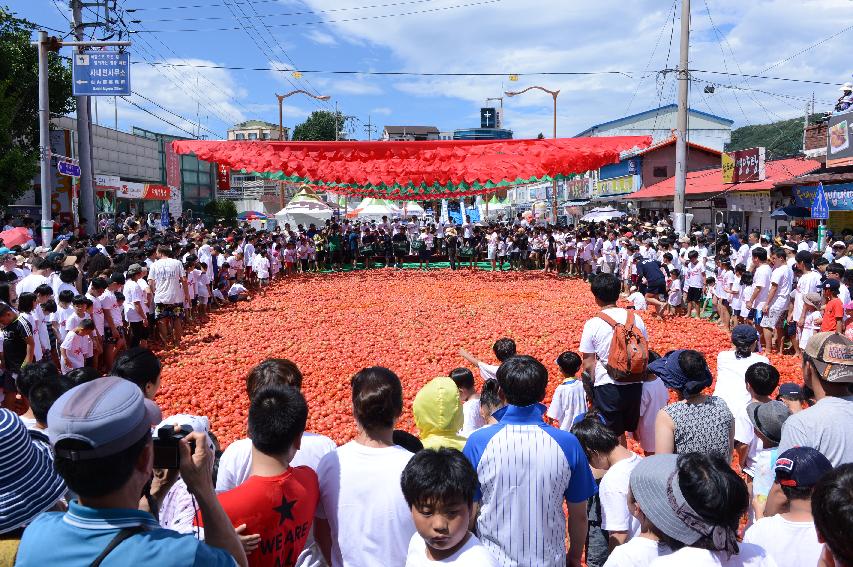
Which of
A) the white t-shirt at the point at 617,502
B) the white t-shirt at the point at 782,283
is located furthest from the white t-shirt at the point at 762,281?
the white t-shirt at the point at 617,502

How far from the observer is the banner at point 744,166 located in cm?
2369

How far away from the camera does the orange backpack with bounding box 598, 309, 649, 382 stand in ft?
16.1

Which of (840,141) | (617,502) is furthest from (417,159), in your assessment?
(617,502)

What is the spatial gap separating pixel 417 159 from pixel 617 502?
55.2 ft

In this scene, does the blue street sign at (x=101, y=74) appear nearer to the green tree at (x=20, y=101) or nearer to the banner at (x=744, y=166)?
the green tree at (x=20, y=101)

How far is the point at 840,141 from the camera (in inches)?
747

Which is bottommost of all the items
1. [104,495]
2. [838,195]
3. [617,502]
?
[617,502]

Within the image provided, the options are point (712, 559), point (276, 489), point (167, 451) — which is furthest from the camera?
point (276, 489)

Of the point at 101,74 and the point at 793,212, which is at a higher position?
the point at 101,74

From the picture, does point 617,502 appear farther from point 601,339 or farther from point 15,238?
point 15,238

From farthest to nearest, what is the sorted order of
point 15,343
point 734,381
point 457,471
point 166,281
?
point 166,281, point 15,343, point 734,381, point 457,471

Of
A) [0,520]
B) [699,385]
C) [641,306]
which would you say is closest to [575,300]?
[641,306]

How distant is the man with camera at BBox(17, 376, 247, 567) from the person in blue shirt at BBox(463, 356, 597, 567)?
1.42m

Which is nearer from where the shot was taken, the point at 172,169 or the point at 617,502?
the point at 617,502
